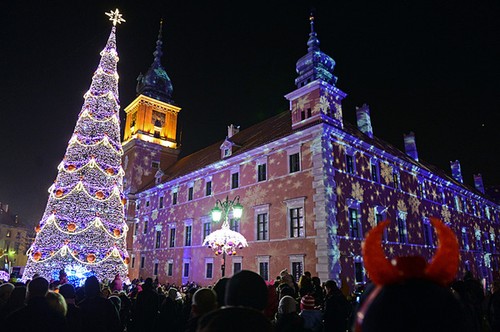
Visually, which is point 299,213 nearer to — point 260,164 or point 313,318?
point 260,164

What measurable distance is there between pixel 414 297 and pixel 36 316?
3863 millimetres

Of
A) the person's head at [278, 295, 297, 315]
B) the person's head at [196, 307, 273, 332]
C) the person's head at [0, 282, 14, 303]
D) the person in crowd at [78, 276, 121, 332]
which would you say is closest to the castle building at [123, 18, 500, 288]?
the person's head at [278, 295, 297, 315]

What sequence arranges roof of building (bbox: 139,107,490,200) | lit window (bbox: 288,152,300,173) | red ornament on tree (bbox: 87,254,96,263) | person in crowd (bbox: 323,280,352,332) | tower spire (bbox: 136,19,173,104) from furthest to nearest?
tower spire (bbox: 136,19,173,104)
roof of building (bbox: 139,107,490,200)
lit window (bbox: 288,152,300,173)
red ornament on tree (bbox: 87,254,96,263)
person in crowd (bbox: 323,280,352,332)

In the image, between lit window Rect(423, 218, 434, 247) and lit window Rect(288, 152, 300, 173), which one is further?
lit window Rect(423, 218, 434, 247)

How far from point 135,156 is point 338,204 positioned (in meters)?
27.6

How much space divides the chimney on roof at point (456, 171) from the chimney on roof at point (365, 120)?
21.6 metres

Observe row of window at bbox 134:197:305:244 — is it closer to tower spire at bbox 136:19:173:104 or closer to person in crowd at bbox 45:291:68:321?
person in crowd at bbox 45:291:68:321

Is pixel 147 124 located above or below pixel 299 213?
above

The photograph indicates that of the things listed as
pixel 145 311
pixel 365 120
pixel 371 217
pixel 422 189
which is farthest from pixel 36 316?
pixel 422 189

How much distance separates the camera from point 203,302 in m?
3.66

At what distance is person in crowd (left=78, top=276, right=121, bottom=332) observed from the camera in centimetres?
489

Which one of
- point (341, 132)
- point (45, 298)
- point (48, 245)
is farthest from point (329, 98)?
point (45, 298)

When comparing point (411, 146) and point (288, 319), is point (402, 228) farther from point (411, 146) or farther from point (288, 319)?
point (288, 319)

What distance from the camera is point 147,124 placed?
138 ft
